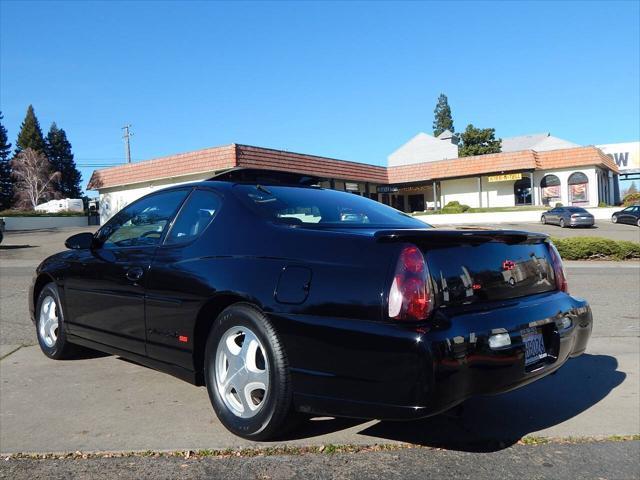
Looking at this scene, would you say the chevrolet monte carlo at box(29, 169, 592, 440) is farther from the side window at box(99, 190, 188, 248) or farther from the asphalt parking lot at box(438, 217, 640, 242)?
the asphalt parking lot at box(438, 217, 640, 242)

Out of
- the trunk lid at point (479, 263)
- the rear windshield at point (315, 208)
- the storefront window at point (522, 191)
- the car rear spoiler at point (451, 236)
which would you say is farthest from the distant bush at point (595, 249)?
the storefront window at point (522, 191)

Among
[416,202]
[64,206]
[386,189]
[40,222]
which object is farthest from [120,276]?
[64,206]

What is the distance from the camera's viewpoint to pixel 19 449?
3.24m

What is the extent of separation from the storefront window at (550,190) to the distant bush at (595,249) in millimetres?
30526

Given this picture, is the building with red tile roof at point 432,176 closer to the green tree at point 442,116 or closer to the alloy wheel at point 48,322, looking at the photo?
the alloy wheel at point 48,322

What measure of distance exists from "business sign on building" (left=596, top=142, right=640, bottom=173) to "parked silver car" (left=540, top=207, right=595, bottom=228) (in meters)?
35.3

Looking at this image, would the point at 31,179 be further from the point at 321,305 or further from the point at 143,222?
the point at 321,305

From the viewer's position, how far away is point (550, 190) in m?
45.2

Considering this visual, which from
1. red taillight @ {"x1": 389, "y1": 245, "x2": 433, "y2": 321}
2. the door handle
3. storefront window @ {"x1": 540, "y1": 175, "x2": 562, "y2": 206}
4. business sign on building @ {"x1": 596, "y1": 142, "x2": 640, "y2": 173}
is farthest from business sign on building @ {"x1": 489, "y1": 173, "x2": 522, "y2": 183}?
red taillight @ {"x1": 389, "y1": 245, "x2": 433, "y2": 321}

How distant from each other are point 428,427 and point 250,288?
153 cm

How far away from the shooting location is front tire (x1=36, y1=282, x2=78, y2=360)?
4965 mm

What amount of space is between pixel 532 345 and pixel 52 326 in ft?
13.9

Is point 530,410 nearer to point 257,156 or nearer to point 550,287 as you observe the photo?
point 550,287

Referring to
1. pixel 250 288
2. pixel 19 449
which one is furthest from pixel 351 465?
pixel 19 449
